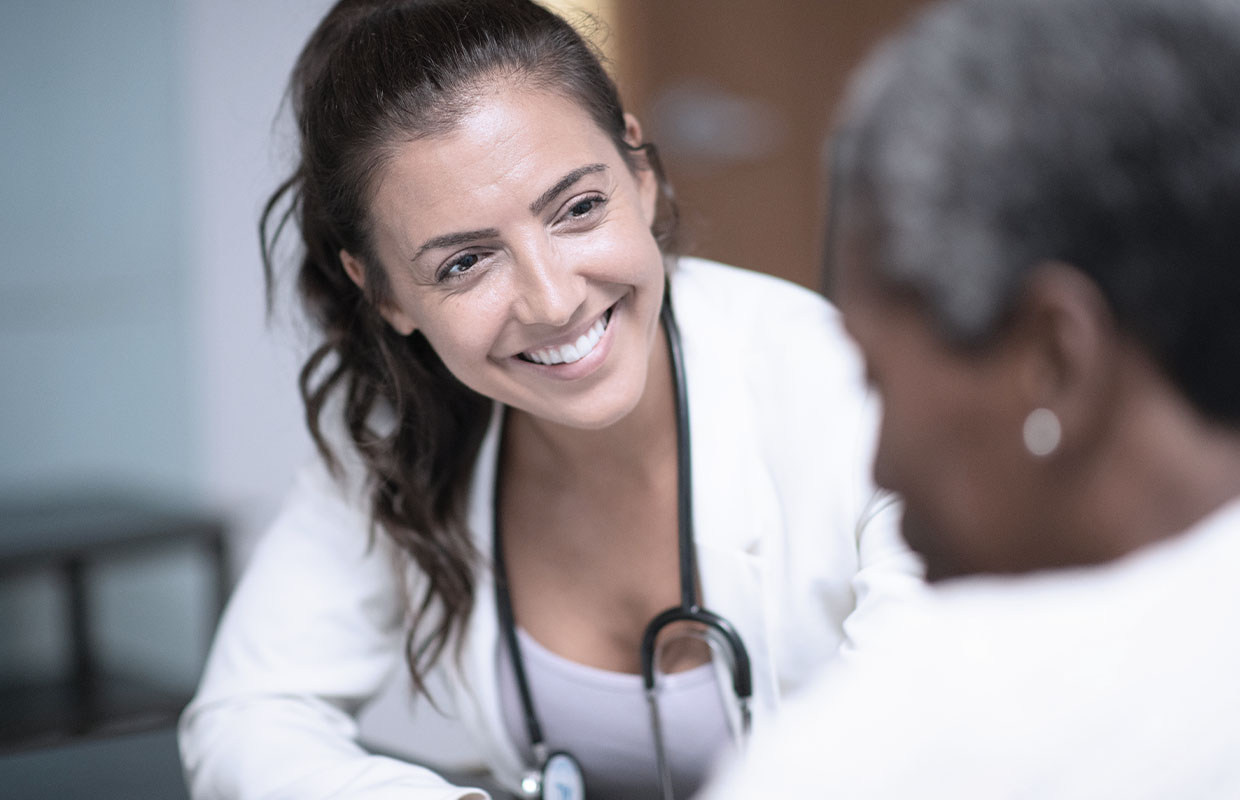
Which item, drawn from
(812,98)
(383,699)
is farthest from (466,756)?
(812,98)

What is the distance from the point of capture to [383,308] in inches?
51.5

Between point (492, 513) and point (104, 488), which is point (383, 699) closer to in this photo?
point (104, 488)

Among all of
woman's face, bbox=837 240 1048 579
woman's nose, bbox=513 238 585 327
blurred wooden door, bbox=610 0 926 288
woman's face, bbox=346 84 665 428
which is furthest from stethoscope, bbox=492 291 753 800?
blurred wooden door, bbox=610 0 926 288

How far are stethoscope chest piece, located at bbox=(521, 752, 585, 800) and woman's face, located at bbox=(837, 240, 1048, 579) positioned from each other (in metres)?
0.73

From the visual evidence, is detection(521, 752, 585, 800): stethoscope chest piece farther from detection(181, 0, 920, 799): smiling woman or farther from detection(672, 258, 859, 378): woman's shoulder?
detection(672, 258, 859, 378): woman's shoulder

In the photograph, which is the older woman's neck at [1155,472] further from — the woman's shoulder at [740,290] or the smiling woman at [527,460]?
the woman's shoulder at [740,290]

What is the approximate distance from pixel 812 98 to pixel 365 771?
221 centimetres

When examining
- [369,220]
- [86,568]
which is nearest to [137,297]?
[86,568]

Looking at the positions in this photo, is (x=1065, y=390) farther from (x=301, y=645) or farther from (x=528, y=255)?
(x=301, y=645)

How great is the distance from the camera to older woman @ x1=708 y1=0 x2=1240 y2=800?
484mm

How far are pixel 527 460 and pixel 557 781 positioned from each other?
39 centimetres

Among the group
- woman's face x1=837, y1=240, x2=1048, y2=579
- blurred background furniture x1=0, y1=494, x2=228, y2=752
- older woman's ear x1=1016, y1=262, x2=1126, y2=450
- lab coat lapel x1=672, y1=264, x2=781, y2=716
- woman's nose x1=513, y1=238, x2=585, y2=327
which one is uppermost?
older woman's ear x1=1016, y1=262, x2=1126, y2=450

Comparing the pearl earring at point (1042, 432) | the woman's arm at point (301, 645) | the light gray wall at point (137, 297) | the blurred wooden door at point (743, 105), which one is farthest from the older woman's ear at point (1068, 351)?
the blurred wooden door at point (743, 105)

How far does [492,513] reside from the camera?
1.41 metres
